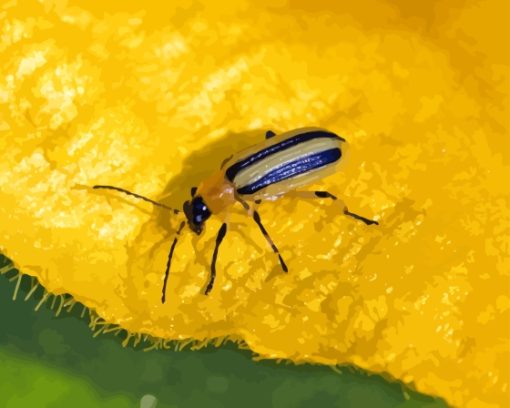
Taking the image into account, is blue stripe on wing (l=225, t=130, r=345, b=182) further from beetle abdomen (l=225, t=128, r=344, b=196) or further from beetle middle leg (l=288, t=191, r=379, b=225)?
beetle middle leg (l=288, t=191, r=379, b=225)

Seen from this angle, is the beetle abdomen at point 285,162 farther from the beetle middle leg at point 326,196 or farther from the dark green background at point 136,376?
the dark green background at point 136,376

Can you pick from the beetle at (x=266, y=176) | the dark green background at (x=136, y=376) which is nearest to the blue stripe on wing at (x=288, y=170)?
the beetle at (x=266, y=176)

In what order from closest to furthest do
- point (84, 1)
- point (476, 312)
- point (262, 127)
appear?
point (476, 312), point (84, 1), point (262, 127)

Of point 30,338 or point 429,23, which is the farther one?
point 429,23

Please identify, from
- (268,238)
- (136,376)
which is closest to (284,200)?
(268,238)

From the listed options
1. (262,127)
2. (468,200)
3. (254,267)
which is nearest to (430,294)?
(468,200)

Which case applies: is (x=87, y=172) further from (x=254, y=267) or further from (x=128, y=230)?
(x=254, y=267)

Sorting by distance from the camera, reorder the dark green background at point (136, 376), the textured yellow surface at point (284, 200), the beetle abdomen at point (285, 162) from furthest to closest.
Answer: the beetle abdomen at point (285, 162) → the textured yellow surface at point (284, 200) → the dark green background at point (136, 376)
